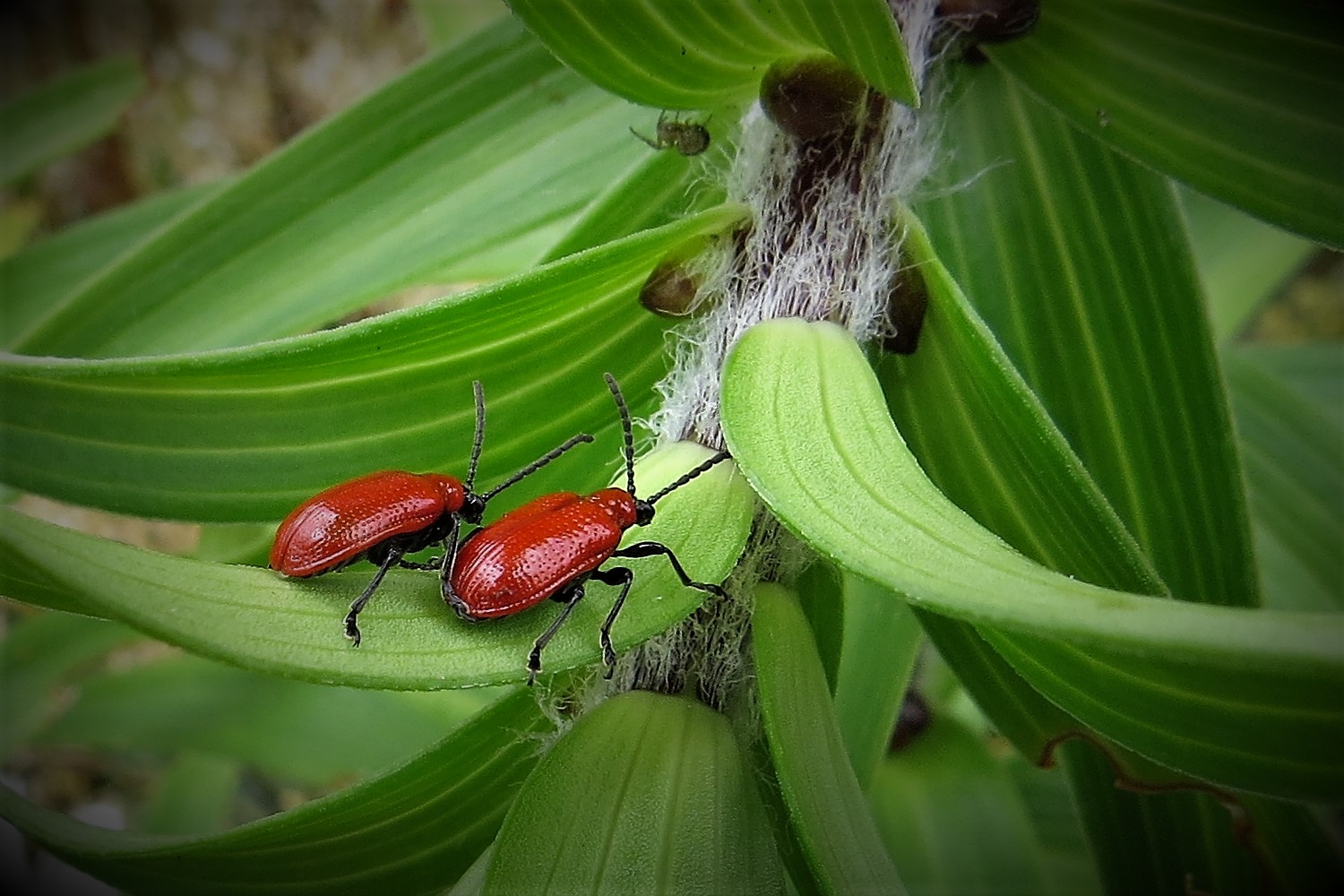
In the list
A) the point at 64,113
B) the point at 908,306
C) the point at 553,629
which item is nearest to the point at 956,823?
the point at 908,306

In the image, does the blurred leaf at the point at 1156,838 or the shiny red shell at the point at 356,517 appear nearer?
the shiny red shell at the point at 356,517

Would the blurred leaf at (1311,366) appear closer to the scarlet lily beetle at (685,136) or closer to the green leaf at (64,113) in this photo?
the scarlet lily beetle at (685,136)

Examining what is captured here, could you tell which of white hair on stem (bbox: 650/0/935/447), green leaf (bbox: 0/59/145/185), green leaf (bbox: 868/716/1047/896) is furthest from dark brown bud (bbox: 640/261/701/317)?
green leaf (bbox: 0/59/145/185)

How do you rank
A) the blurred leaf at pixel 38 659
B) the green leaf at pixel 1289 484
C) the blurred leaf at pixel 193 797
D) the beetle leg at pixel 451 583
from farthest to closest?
the blurred leaf at pixel 193 797 < the blurred leaf at pixel 38 659 < the green leaf at pixel 1289 484 < the beetle leg at pixel 451 583

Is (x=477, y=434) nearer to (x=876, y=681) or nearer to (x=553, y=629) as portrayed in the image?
(x=553, y=629)

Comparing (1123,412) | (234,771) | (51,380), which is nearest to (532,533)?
(51,380)

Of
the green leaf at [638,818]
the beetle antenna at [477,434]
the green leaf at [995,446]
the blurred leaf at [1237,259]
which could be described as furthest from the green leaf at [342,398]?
the blurred leaf at [1237,259]

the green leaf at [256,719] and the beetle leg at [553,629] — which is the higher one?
the beetle leg at [553,629]
